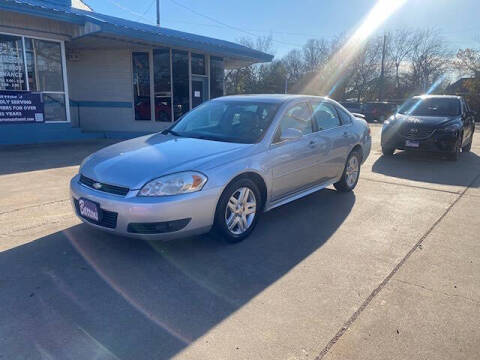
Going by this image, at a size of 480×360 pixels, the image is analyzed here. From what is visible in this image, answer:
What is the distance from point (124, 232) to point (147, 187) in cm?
47

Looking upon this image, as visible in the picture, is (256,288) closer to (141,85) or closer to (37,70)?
(37,70)

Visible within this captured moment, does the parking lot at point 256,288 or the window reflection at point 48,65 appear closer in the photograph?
the parking lot at point 256,288

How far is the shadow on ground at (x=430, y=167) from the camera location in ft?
24.2

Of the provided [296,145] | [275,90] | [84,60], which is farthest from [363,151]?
[275,90]

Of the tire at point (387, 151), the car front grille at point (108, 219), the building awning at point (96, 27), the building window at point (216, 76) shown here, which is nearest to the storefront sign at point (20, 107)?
the building awning at point (96, 27)

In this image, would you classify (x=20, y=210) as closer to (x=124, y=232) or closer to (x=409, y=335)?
(x=124, y=232)

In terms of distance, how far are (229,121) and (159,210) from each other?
1.79 metres

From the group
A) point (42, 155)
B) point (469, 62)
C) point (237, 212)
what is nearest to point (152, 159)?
point (237, 212)

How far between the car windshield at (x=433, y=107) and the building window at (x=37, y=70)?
9975mm

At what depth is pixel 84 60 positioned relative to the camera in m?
13.7

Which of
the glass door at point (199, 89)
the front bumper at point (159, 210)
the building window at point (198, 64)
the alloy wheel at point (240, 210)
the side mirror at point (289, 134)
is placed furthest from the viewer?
the glass door at point (199, 89)

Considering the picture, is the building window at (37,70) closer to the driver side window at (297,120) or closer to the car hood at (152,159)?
the car hood at (152,159)

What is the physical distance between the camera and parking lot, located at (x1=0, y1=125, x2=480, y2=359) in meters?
2.44

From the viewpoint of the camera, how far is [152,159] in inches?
147
